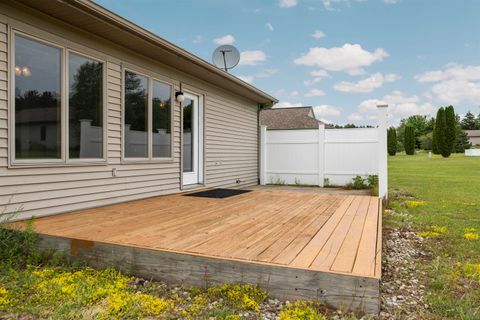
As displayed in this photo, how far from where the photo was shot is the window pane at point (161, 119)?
558cm

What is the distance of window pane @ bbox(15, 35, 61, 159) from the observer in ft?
11.6

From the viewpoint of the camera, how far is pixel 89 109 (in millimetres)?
4367

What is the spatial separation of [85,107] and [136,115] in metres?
0.96

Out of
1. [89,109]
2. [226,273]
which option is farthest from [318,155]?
[226,273]

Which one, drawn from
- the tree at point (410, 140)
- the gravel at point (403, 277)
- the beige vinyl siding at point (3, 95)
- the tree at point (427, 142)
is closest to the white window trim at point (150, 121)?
the beige vinyl siding at point (3, 95)

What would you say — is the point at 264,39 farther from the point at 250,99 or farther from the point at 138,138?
the point at 138,138

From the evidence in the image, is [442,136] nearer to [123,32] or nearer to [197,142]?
[197,142]

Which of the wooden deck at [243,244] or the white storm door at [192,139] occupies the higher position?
the white storm door at [192,139]

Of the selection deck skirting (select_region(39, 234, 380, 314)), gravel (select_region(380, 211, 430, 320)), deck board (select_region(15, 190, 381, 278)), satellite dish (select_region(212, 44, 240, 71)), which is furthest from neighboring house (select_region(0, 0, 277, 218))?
gravel (select_region(380, 211, 430, 320))

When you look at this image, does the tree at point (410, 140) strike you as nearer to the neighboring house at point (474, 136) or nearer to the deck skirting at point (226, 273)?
the neighboring house at point (474, 136)

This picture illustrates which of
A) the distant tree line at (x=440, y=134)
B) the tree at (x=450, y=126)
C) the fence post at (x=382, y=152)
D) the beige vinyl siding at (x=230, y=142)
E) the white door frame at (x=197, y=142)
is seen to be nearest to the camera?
the fence post at (x=382, y=152)

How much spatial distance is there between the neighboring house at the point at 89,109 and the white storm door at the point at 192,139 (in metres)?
0.02

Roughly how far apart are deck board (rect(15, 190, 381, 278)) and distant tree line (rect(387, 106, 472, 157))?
87.8ft

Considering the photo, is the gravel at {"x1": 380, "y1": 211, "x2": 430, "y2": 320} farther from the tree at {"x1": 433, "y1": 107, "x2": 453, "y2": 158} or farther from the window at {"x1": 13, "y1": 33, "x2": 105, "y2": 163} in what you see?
the tree at {"x1": 433, "y1": 107, "x2": 453, "y2": 158}
